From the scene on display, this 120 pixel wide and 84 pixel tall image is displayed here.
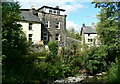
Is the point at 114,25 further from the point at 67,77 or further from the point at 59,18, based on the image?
the point at 59,18

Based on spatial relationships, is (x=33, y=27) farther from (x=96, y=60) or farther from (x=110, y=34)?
(x=110, y=34)

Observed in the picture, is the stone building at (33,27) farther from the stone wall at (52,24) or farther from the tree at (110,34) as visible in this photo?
the tree at (110,34)

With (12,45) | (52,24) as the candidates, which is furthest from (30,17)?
(12,45)

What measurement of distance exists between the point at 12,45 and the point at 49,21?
19068 mm

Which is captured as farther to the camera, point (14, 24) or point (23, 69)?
point (23, 69)

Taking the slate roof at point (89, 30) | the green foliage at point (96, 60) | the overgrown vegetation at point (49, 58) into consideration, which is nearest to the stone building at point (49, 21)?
the slate roof at point (89, 30)

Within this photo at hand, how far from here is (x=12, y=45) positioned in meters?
6.21

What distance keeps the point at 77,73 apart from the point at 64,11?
18.1m

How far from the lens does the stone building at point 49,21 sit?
76.7ft

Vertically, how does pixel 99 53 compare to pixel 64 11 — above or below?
below

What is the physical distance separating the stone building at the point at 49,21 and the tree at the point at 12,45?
1568 centimetres

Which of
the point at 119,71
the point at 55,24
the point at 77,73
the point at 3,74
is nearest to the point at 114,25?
the point at 119,71

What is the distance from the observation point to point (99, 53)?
464 inches

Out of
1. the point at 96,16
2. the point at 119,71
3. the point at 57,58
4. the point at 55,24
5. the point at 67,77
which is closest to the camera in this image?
the point at 119,71
